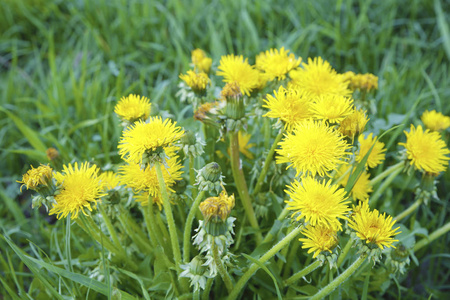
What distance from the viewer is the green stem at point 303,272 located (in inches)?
45.4

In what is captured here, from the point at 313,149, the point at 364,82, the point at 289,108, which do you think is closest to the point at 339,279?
the point at 313,149

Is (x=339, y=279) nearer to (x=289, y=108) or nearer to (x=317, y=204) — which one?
(x=317, y=204)

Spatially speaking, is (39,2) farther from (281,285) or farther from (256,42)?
(281,285)

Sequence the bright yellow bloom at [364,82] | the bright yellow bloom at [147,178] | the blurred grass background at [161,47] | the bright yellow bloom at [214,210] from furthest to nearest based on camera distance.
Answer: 1. the blurred grass background at [161,47]
2. the bright yellow bloom at [364,82]
3. the bright yellow bloom at [147,178]
4. the bright yellow bloom at [214,210]

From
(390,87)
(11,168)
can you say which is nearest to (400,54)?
(390,87)

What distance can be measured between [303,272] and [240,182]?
329 millimetres

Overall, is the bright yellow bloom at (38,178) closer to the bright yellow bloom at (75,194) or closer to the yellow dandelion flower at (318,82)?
the bright yellow bloom at (75,194)

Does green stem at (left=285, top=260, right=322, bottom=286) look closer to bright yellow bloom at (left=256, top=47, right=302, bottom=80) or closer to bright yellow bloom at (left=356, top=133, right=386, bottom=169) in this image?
bright yellow bloom at (left=356, top=133, right=386, bottom=169)

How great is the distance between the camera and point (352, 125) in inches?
45.9

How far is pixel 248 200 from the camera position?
138cm

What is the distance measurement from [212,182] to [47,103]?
178cm

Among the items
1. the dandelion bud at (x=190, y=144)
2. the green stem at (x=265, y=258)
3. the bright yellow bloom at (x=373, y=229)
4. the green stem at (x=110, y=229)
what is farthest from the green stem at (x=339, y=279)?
the green stem at (x=110, y=229)

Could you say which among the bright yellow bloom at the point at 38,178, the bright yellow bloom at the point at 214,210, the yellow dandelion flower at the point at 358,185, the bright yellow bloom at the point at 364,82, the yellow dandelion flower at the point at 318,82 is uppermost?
the yellow dandelion flower at the point at 318,82

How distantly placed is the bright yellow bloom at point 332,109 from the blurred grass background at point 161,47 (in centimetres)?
106
